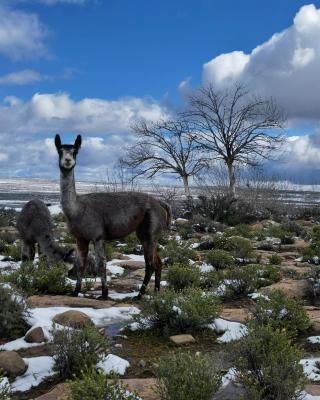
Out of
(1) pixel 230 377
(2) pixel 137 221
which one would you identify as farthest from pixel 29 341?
(2) pixel 137 221

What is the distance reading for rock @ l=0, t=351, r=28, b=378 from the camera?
488 centimetres

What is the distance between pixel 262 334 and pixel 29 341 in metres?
2.71

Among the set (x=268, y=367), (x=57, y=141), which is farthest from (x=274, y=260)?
(x=268, y=367)

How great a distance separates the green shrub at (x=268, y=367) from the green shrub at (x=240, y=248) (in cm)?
778

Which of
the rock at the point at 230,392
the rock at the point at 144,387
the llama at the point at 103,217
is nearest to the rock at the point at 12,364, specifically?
the rock at the point at 144,387

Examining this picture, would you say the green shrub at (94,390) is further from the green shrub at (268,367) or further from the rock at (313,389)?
the rock at (313,389)

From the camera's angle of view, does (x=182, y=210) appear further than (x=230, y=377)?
Yes

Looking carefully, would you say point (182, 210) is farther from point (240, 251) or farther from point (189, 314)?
point (189, 314)

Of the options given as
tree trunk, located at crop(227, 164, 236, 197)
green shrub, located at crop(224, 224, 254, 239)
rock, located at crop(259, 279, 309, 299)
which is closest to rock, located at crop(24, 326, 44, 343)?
rock, located at crop(259, 279, 309, 299)

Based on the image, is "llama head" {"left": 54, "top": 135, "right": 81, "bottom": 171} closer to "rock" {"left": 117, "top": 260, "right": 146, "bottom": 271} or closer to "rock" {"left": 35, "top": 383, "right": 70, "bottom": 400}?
"rock" {"left": 117, "top": 260, "right": 146, "bottom": 271}

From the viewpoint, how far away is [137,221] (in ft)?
29.6

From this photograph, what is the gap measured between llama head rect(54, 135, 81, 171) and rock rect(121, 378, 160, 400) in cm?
445

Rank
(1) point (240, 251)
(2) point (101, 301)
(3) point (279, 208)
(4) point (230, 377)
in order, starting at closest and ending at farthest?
(4) point (230, 377) → (2) point (101, 301) → (1) point (240, 251) → (3) point (279, 208)

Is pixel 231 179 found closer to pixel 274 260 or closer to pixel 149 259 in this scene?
pixel 274 260
